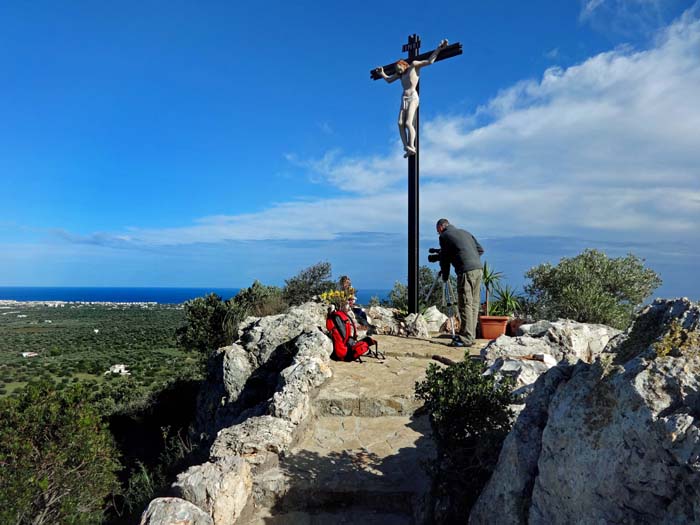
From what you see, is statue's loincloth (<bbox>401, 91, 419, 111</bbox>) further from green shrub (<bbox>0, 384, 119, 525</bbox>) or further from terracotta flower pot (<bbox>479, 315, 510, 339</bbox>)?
green shrub (<bbox>0, 384, 119, 525</bbox>)

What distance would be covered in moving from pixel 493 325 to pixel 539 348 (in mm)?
3342

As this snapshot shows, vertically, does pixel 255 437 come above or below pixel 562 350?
below

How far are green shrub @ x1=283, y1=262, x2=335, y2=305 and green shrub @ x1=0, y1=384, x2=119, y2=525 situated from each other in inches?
374

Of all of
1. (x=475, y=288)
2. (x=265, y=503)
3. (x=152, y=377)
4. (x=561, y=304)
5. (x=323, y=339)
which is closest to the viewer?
(x=265, y=503)

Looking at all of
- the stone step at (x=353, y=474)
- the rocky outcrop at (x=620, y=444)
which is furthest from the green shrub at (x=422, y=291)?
the rocky outcrop at (x=620, y=444)

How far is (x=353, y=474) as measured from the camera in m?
5.41

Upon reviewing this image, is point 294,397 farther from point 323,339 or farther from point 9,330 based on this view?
point 9,330

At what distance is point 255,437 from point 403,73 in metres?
9.74

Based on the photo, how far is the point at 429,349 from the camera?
10047 mm

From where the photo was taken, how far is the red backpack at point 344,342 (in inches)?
359

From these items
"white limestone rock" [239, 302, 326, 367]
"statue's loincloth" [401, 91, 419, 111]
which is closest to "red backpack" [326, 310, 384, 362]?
"white limestone rock" [239, 302, 326, 367]

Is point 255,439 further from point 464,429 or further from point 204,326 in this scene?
point 204,326

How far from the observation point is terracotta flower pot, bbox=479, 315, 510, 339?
1159 centimetres

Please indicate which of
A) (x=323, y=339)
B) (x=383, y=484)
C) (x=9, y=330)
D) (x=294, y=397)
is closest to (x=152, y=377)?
(x=323, y=339)
